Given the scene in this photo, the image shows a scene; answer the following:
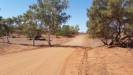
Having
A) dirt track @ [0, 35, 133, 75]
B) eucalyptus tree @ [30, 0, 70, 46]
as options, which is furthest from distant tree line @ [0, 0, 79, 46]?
dirt track @ [0, 35, 133, 75]

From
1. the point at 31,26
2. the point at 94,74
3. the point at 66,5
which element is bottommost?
the point at 94,74

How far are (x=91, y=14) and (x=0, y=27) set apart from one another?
25.6 metres

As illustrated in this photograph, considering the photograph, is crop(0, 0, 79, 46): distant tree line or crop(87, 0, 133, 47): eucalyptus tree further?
crop(0, 0, 79, 46): distant tree line

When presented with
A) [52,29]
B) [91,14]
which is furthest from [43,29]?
[91,14]

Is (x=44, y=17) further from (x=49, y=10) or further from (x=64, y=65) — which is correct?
(x=64, y=65)

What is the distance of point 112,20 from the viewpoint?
1743 inches

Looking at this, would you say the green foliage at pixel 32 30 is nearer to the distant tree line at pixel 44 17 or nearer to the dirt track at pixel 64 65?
the distant tree line at pixel 44 17

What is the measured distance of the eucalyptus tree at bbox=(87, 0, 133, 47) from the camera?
4320 cm

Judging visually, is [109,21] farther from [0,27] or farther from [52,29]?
[0,27]

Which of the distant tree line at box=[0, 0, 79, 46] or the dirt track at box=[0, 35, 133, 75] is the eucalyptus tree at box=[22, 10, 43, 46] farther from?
the dirt track at box=[0, 35, 133, 75]

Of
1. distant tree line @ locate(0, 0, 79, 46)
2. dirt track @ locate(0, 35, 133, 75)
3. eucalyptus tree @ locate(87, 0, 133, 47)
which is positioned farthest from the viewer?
distant tree line @ locate(0, 0, 79, 46)

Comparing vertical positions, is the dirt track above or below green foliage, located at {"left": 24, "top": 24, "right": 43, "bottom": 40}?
below

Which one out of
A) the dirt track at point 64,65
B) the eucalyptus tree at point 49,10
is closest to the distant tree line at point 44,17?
the eucalyptus tree at point 49,10

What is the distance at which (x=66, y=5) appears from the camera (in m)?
51.1
